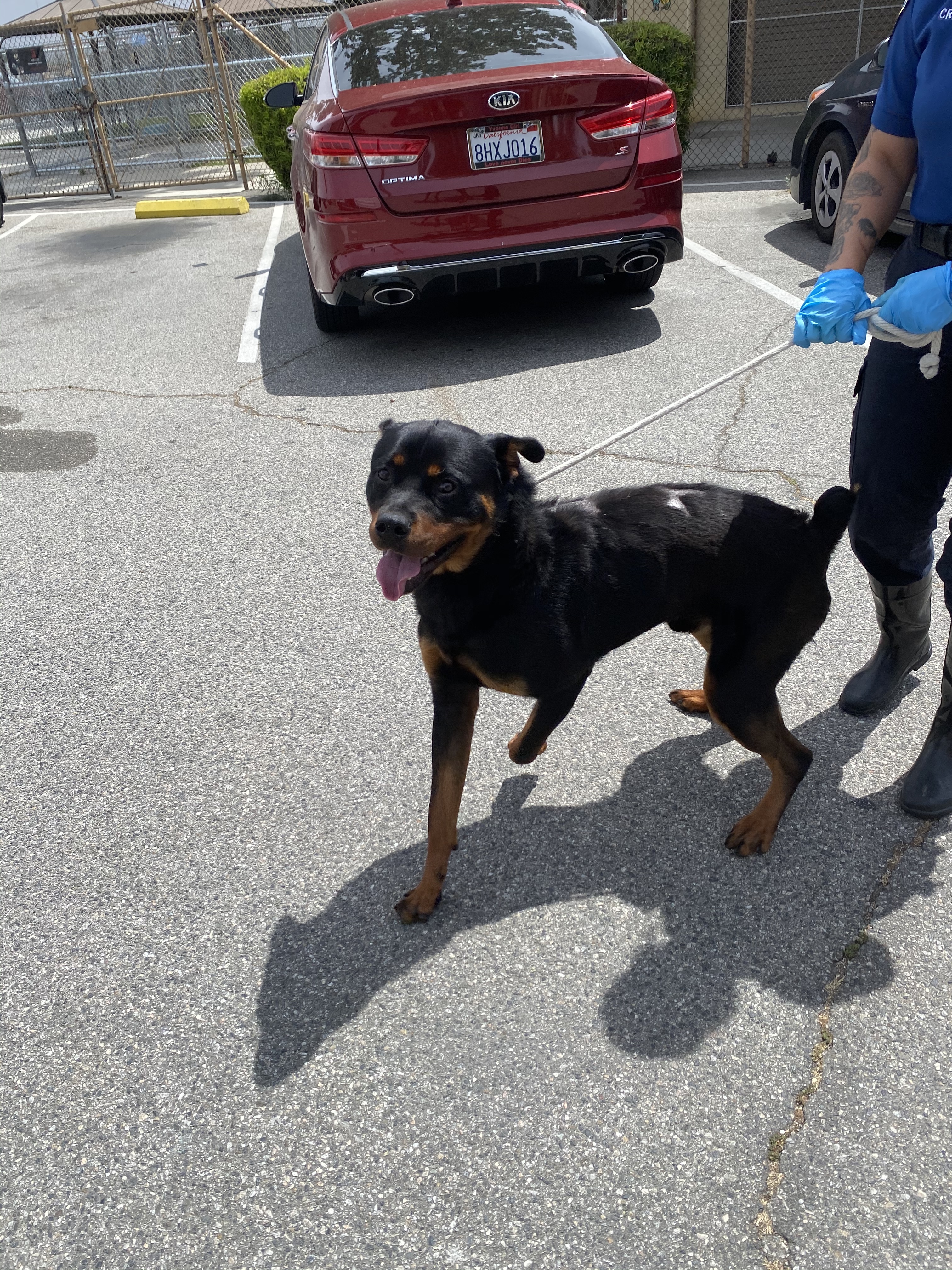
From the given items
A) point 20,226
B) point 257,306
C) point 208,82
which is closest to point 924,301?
point 257,306

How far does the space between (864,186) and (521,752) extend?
1.78 meters

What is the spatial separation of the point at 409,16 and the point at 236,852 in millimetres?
6095

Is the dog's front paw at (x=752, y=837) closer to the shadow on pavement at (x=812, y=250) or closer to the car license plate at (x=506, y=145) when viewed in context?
the car license plate at (x=506, y=145)

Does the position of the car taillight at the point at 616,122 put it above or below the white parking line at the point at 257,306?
above

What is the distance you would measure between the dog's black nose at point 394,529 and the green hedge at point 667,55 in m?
11.3

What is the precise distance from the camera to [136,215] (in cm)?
1215

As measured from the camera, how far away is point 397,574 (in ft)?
7.73

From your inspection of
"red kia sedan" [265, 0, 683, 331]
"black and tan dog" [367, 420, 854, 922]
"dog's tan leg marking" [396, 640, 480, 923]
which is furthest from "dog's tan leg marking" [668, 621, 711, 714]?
"red kia sedan" [265, 0, 683, 331]

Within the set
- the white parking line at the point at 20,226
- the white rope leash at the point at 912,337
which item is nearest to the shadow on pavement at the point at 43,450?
the white rope leash at the point at 912,337

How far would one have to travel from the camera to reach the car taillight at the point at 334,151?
5.64m

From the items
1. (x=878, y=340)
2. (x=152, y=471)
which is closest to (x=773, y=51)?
(x=152, y=471)

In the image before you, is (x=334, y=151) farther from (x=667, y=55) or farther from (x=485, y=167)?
(x=667, y=55)

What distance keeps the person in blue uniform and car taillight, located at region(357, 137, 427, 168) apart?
3.54 metres

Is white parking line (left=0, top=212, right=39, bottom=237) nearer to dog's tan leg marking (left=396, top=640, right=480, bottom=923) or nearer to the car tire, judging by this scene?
the car tire
